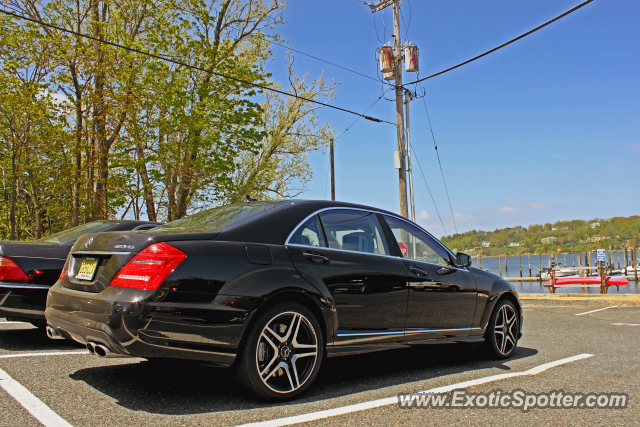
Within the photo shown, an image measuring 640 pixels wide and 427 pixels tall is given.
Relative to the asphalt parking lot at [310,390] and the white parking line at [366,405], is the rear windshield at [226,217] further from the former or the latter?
the white parking line at [366,405]

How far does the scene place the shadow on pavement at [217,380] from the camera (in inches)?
133

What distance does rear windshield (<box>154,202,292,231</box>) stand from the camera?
383cm

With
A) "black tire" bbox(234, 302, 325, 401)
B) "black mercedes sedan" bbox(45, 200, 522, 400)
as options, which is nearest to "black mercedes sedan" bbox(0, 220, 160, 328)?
"black mercedes sedan" bbox(45, 200, 522, 400)

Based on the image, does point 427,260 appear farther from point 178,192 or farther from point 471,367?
point 178,192

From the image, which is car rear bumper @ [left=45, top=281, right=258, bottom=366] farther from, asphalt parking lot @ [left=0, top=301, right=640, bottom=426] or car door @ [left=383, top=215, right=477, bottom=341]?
car door @ [left=383, top=215, right=477, bottom=341]

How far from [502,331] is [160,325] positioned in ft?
12.4

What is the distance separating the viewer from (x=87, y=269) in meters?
3.64

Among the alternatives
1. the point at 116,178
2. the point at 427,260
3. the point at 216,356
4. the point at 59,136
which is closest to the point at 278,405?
the point at 216,356

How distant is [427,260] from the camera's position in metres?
4.92

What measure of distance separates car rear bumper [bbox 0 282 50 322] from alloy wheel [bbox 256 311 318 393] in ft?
10.6

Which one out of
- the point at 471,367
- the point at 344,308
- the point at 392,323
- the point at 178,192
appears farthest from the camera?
the point at 178,192

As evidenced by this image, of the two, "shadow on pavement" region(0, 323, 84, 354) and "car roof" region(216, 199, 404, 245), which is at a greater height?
"car roof" region(216, 199, 404, 245)

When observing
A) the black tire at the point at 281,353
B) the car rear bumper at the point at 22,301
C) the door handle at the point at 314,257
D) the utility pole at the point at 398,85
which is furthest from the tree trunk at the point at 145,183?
the black tire at the point at 281,353

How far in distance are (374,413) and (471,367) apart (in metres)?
1.96
